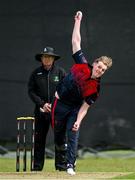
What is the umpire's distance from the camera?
9.09 m

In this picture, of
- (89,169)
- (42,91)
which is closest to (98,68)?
(42,91)

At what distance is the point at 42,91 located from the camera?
30.2 ft

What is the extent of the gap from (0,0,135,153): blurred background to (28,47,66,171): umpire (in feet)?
10.3

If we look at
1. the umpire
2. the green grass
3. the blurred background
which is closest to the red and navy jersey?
the umpire

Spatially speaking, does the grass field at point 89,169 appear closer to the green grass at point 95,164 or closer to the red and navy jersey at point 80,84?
the green grass at point 95,164

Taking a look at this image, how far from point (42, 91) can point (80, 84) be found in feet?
4.67

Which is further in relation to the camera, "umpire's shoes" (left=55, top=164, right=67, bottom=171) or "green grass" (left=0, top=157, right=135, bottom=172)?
"green grass" (left=0, top=157, right=135, bottom=172)

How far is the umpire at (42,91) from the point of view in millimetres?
9086

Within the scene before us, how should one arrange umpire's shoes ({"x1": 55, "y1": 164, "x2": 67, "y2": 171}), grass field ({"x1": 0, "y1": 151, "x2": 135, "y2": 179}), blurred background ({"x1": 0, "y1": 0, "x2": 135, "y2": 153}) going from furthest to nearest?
blurred background ({"x1": 0, "y1": 0, "x2": 135, "y2": 153}) < umpire's shoes ({"x1": 55, "y1": 164, "x2": 67, "y2": 171}) < grass field ({"x1": 0, "y1": 151, "x2": 135, "y2": 179})

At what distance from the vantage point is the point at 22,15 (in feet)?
41.7

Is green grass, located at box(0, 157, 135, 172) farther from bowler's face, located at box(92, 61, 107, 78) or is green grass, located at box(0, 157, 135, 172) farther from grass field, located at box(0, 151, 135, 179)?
bowler's face, located at box(92, 61, 107, 78)

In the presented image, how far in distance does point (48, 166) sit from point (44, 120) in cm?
210

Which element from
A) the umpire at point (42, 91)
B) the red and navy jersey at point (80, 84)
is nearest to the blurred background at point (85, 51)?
the umpire at point (42, 91)

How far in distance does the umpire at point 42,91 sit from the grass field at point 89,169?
0.44 m
